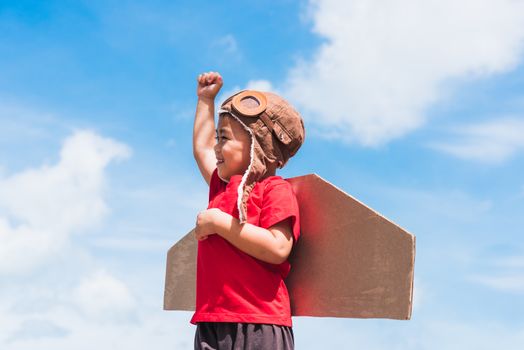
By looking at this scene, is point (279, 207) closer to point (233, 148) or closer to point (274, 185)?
point (274, 185)

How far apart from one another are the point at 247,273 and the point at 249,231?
15 centimetres

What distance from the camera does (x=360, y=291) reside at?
2.34m

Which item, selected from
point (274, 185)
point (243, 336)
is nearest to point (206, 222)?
point (274, 185)

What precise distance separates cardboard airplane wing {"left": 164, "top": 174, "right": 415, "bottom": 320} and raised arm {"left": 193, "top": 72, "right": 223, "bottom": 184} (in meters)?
0.42

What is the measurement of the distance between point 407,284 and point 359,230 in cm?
25

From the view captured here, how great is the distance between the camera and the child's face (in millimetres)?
2488

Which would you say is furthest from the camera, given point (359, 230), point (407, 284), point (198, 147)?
point (198, 147)

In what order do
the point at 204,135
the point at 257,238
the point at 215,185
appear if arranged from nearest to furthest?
1. the point at 257,238
2. the point at 215,185
3. the point at 204,135

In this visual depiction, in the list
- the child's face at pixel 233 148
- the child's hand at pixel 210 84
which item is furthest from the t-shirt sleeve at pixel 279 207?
the child's hand at pixel 210 84

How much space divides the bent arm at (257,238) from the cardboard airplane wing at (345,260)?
0.16 meters

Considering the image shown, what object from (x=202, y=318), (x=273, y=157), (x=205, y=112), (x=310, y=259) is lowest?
(x=202, y=318)

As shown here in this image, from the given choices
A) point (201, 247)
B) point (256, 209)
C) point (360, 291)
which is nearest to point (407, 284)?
point (360, 291)

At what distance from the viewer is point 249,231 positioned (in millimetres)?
2299

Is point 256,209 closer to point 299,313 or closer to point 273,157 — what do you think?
point 273,157
